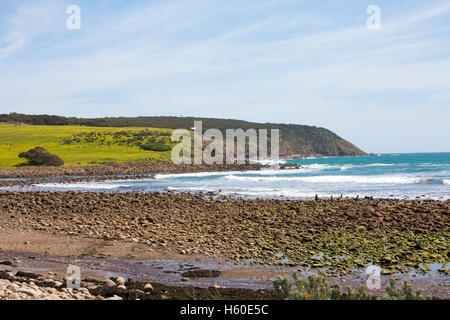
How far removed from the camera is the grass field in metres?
67.9

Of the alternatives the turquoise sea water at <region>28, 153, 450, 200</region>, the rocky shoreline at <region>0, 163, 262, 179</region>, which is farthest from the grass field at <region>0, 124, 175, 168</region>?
the turquoise sea water at <region>28, 153, 450, 200</region>

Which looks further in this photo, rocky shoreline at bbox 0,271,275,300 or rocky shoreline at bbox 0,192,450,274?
rocky shoreline at bbox 0,192,450,274

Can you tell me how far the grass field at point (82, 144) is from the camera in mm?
67875

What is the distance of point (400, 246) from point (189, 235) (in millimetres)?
6671

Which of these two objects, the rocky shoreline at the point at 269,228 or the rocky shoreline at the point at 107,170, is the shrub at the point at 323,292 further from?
the rocky shoreline at the point at 107,170

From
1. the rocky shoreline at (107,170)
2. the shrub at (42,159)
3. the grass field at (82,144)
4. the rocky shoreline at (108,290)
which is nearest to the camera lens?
the rocky shoreline at (108,290)

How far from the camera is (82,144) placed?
262ft

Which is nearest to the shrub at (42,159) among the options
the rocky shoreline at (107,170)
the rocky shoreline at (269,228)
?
the rocky shoreline at (107,170)

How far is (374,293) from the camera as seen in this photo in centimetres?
813

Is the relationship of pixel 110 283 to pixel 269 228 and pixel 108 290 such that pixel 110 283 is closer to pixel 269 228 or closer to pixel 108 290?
pixel 108 290

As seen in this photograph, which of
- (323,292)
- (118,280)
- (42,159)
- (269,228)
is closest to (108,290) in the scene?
(118,280)

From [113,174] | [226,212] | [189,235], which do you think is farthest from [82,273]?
[113,174]

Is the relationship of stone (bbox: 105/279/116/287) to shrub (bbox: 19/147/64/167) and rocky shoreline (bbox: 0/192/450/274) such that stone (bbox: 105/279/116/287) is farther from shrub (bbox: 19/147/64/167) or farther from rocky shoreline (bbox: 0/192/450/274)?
shrub (bbox: 19/147/64/167)

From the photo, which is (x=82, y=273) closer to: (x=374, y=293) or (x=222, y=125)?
(x=374, y=293)
